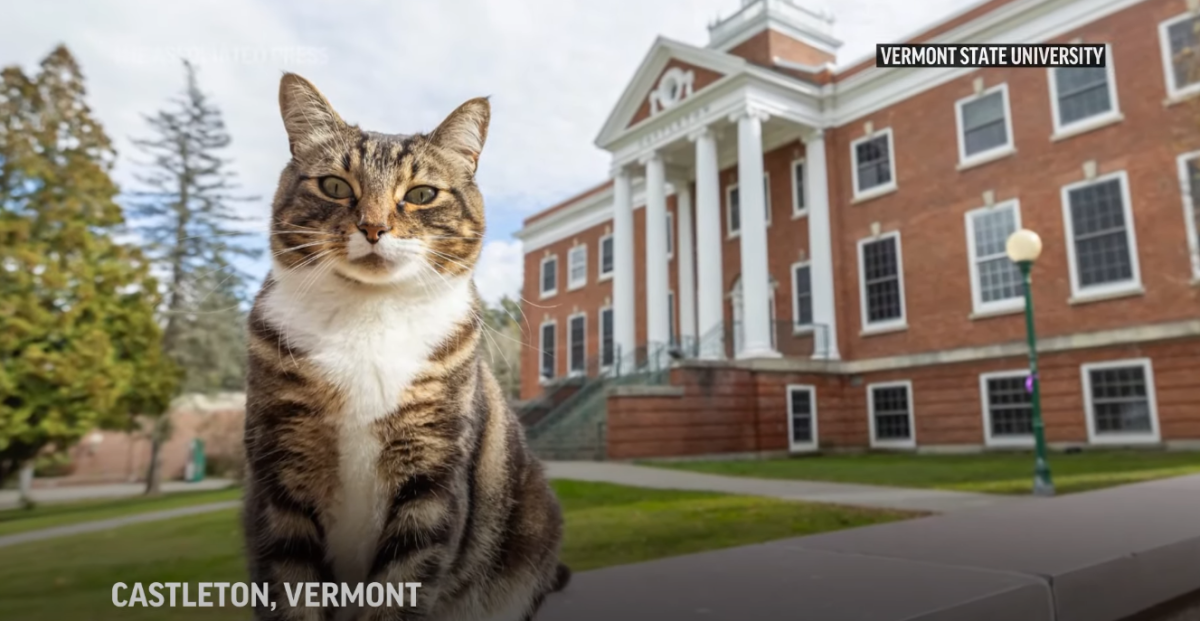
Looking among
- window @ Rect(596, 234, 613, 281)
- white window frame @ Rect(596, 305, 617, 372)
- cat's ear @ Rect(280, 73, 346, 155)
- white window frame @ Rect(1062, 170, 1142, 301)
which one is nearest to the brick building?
white window frame @ Rect(1062, 170, 1142, 301)

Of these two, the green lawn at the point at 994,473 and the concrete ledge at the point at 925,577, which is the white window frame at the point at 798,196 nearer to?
the green lawn at the point at 994,473

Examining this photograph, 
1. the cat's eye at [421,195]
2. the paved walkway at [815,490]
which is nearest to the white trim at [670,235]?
the paved walkway at [815,490]

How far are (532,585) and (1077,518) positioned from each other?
8.52ft

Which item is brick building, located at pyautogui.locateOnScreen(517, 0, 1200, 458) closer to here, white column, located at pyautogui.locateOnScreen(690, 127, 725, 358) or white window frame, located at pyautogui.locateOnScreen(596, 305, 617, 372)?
white column, located at pyautogui.locateOnScreen(690, 127, 725, 358)

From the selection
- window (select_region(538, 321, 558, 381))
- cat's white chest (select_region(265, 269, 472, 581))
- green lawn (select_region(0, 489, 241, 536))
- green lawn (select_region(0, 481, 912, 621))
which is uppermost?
window (select_region(538, 321, 558, 381))

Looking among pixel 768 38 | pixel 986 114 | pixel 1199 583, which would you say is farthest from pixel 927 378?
pixel 1199 583

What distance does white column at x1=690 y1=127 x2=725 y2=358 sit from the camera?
551 inches

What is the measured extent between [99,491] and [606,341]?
16776 millimetres

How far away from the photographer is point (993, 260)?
12750mm

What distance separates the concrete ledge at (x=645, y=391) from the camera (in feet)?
35.8

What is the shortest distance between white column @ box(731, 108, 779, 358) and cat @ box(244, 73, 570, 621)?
12734 mm

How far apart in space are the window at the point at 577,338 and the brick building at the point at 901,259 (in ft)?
1.59

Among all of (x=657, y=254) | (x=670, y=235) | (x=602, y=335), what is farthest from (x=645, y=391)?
(x=602, y=335)

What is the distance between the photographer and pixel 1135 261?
10.9 m
